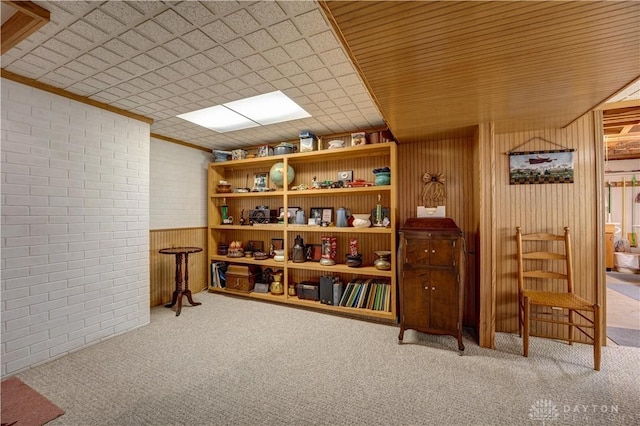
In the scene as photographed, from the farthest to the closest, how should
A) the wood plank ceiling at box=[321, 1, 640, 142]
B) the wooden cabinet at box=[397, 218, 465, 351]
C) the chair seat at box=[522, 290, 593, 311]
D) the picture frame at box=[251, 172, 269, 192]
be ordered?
the picture frame at box=[251, 172, 269, 192] → the wooden cabinet at box=[397, 218, 465, 351] → the chair seat at box=[522, 290, 593, 311] → the wood plank ceiling at box=[321, 1, 640, 142]

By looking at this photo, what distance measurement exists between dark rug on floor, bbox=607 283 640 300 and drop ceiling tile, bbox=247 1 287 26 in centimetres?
626

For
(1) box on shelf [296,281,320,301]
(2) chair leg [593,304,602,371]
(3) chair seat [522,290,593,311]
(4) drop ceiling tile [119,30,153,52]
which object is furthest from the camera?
(1) box on shelf [296,281,320,301]

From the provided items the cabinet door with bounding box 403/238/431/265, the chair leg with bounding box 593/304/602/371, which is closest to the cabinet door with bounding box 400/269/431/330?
the cabinet door with bounding box 403/238/431/265

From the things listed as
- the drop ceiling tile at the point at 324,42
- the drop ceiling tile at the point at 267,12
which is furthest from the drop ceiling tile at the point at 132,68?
the drop ceiling tile at the point at 324,42

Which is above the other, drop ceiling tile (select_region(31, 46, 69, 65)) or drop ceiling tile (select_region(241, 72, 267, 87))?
drop ceiling tile (select_region(31, 46, 69, 65))

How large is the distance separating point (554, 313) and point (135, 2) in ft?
14.3

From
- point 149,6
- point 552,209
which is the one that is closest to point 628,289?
point 552,209

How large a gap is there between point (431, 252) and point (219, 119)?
9.83ft

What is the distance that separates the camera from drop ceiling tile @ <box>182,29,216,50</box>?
1.70m

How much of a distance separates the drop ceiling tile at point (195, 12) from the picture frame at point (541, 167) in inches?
124

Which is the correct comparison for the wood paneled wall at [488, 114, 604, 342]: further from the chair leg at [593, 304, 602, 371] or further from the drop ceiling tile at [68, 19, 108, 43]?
the drop ceiling tile at [68, 19, 108, 43]

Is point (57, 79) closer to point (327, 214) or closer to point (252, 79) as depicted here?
point (252, 79)

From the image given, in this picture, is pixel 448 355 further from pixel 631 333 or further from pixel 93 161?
pixel 93 161

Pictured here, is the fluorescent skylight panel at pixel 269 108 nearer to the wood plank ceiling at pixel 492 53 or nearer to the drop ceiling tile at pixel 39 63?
the wood plank ceiling at pixel 492 53
